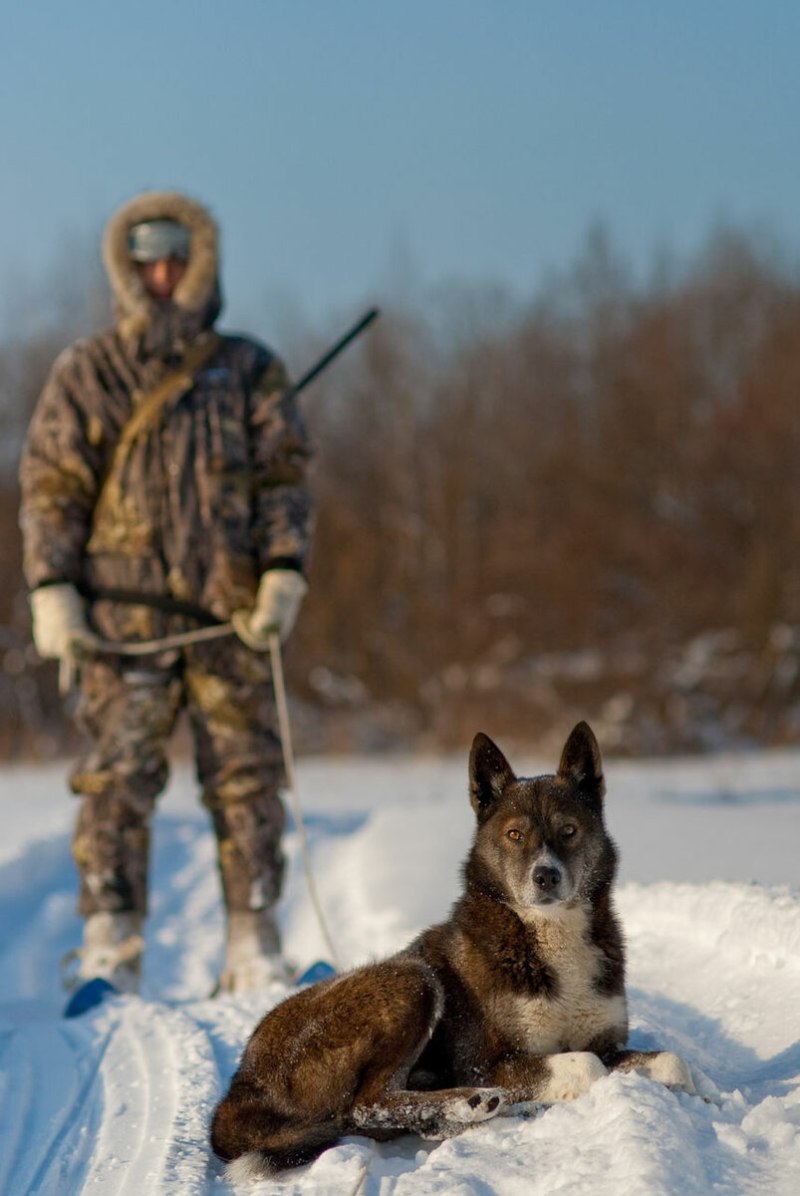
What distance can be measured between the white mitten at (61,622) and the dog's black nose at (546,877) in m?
2.63

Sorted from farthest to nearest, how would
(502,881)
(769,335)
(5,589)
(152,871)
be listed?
(769,335), (5,589), (152,871), (502,881)

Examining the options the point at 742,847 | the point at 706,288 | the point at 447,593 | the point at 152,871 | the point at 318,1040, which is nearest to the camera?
the point at 318,1040

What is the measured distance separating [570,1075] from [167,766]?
2.82 meters

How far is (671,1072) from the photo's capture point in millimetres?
2709

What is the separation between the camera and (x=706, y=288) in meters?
35.9

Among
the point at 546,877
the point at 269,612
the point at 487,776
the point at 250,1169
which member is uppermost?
the point at 269,612

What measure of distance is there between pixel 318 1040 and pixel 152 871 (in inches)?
232

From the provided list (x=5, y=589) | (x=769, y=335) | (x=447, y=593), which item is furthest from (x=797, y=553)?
(x=5, y=589)

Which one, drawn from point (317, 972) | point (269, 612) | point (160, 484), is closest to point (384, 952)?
point (317, 972)

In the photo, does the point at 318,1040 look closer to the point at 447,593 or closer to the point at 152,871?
the point at 152,871

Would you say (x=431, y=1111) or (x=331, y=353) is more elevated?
(x=331, y=353)

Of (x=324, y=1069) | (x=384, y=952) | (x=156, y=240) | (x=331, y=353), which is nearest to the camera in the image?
(x=324, y=1069)

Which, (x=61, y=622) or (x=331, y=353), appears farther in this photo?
(x=331, y=353)

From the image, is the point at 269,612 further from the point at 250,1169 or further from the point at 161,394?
the point at 250,1169
